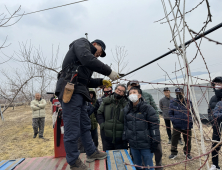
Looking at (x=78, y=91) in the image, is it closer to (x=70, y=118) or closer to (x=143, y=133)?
(x=70, y=118)

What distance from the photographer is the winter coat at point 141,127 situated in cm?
245

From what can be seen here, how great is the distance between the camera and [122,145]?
2896 mm

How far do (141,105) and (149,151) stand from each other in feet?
2.58

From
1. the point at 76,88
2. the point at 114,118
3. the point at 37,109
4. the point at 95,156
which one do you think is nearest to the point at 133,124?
the point at 114,118

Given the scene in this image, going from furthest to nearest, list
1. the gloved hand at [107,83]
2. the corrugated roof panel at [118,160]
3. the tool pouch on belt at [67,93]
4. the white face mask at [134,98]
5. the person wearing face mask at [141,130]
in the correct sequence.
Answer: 1. the white face mask at [134,98]
2. the person wearing face mask at [141,130]
3. the gloved hand at [107,83]
4. the corrugated roof panel at [118,160]
5. the tool pouch on belt at [67,93]

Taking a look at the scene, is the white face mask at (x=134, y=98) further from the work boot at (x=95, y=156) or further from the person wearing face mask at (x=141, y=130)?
the work boot at (x=95, y=156)

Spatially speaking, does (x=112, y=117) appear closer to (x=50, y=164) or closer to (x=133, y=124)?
(x=133, y=124)

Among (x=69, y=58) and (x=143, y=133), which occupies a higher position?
(x=69, y=58)

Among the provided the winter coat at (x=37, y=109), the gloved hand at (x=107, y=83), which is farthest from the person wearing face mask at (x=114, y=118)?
the winter coat at (x=37, y=109)

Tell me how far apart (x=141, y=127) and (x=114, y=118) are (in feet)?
1.94

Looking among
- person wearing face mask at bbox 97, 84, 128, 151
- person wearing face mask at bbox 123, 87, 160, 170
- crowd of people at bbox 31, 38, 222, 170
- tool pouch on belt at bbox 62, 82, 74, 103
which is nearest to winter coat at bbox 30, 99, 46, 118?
crowd of people at bbox 31, 38, 222, 170

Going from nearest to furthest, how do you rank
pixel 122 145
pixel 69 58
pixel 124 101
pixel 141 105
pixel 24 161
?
1. pixel 69 58
2. pixel 24 161
3. pixel 141 105
4. pixel 122 145
5. pixel 124 101

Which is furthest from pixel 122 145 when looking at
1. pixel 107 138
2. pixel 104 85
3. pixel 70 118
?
pixel 70 118

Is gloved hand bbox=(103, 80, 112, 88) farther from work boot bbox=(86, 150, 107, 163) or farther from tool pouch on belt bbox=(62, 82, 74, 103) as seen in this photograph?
work boot bbox=(86, 150, 107, 163)
